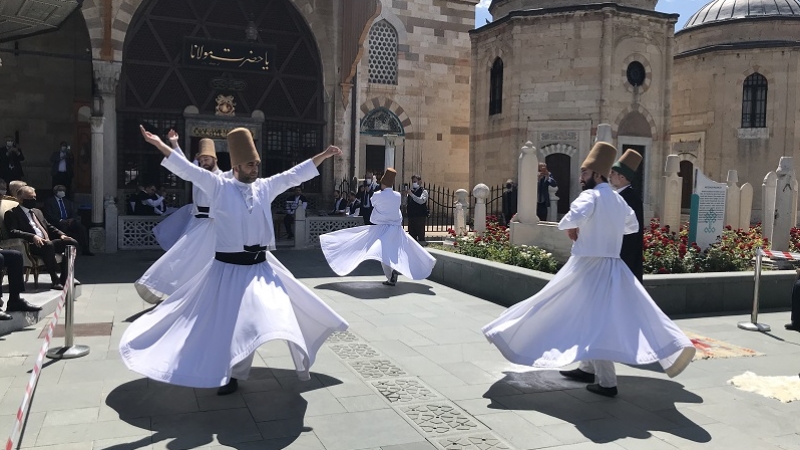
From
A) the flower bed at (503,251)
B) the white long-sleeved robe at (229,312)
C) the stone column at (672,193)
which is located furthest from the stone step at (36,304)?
the stone column at (672,193)

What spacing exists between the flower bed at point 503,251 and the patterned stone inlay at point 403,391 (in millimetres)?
4993

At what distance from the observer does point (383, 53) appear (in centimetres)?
2652

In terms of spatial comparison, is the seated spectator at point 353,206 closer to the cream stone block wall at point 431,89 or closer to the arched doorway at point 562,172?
the cream stone block wall at point 431,89

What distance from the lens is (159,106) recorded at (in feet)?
59.8

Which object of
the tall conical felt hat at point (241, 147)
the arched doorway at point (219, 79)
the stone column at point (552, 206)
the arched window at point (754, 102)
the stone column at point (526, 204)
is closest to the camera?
the tall conical felt hat at point (241, 147)

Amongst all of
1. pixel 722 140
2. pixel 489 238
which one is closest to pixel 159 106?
pixel 489 238

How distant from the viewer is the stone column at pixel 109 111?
16.4 meters

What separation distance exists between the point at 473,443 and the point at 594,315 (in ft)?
5.40

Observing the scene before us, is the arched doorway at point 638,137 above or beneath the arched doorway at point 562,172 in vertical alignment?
above

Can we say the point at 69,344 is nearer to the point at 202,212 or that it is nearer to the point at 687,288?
the point at 202,212

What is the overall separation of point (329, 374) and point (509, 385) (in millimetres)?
1618

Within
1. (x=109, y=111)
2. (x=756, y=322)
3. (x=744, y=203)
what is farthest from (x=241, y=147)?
(x=744, y=203)

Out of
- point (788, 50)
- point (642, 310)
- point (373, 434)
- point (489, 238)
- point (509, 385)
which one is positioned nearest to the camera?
point (373, 434)

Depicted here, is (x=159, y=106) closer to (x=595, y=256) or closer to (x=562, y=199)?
(x=562, y=199)
